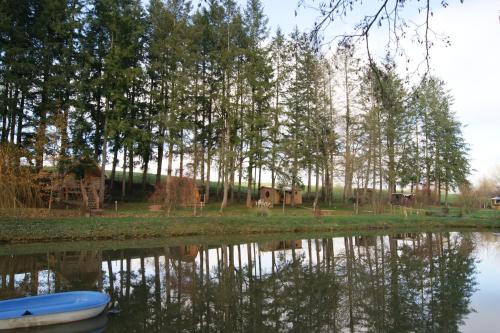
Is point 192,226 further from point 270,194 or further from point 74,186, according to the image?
point 270,194

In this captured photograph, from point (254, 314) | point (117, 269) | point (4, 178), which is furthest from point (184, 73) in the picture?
point (254, 314)

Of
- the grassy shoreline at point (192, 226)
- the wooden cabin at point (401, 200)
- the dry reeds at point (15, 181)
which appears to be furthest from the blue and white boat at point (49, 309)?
the wooden cabin at point (401, 200)

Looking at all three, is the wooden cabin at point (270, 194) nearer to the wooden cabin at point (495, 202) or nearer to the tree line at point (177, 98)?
the tree line at point (177, 98)

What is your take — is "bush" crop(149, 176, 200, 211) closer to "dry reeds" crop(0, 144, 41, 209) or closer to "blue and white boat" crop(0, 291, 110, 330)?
"dry reeds" crop(0, 144, 41, 209)

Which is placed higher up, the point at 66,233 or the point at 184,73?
the point at 184,73

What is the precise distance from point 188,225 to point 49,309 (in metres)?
16.8

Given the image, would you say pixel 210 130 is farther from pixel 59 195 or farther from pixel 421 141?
pixel 421 141

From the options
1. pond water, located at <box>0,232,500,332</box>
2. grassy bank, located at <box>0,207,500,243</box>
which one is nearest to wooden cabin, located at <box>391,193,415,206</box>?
grassy bank, located at <box>0,207,500,243</box>

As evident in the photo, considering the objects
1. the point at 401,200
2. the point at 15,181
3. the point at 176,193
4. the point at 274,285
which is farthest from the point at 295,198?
the point at 274,285

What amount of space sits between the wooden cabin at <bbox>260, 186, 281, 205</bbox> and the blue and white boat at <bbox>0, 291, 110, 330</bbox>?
108 feet

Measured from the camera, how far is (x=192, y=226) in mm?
24891

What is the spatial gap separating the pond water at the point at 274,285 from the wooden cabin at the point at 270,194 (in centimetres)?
2091

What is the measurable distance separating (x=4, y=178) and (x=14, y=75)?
30.4 ft

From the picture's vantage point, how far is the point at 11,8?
29078mm
